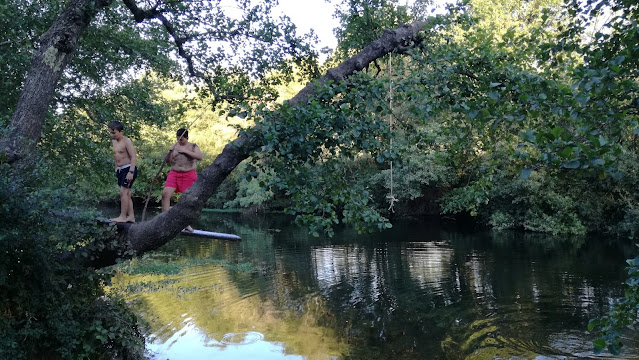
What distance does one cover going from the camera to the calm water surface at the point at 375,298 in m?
8.74

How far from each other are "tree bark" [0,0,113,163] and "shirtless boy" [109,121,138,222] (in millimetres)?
797

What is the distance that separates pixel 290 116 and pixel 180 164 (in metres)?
2.30

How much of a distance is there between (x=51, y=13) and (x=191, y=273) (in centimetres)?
847

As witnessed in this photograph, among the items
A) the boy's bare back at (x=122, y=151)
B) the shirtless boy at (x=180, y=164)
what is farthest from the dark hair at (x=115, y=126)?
the shirtless boy at (x=180, y=164)

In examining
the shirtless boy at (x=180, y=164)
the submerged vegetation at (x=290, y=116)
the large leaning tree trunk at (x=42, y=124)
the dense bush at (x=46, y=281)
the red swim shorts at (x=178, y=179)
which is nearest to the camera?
the submerged vegetation at (x=290, y=116)

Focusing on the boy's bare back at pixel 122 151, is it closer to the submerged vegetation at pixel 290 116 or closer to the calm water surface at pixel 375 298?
the submerged vegetation at pixel 290 116

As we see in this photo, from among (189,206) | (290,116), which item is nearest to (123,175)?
(189,206)

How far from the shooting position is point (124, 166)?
6.19m

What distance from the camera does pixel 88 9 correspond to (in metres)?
5.89

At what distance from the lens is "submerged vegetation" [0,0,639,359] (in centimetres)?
375

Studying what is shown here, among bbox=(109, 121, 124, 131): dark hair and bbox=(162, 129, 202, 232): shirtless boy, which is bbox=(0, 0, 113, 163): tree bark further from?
bbox=(162, 129, 202, 232): shirtless boy

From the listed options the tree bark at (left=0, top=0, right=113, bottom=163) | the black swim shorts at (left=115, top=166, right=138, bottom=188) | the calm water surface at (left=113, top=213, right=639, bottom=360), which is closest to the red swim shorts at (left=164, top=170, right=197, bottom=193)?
the black swim shorts at (left=115, top=166, right=138, bottom=188)

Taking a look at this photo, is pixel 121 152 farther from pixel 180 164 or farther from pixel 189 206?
pixel 189 206

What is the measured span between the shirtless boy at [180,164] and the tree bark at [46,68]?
60.5 inches
